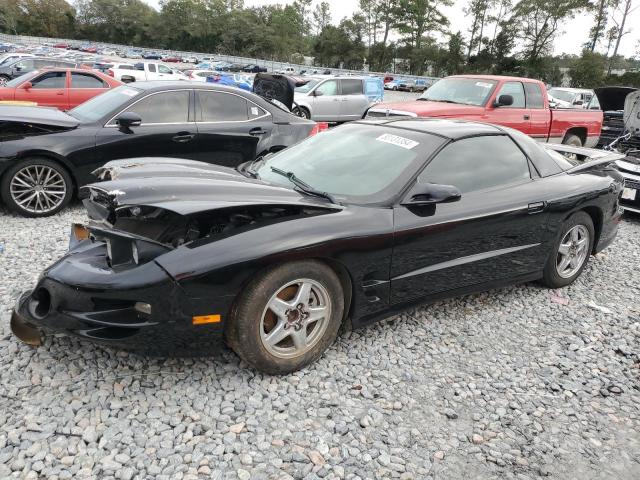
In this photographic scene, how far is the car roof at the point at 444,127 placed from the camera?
351cm

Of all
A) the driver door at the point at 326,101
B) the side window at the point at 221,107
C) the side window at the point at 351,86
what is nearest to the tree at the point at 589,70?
the side window at the point at 351,86

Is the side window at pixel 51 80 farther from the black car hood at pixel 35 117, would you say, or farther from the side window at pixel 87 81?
the black car hood at pixel 35 117

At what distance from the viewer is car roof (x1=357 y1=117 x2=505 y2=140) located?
11.5ft

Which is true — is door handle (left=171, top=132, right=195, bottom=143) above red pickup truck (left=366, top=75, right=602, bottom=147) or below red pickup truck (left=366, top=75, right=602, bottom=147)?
below

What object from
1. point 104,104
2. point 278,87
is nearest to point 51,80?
point 278,87

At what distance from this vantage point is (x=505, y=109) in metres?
8.45

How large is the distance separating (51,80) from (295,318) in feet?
32.6

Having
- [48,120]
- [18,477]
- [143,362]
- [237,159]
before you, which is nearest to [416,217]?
[143,362]

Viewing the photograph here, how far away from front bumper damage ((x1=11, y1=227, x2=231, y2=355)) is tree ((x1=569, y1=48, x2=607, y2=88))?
175 ft

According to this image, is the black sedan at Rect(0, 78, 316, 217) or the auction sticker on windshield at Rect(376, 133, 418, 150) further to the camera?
the black sedan at Rect(0, 78, 316, 217)

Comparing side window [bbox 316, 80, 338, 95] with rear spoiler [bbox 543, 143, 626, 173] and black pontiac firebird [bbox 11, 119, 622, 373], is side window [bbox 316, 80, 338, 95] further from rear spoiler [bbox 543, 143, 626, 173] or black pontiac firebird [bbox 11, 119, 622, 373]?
black pontiac firebird [bbox 11, 119, 622, 373]

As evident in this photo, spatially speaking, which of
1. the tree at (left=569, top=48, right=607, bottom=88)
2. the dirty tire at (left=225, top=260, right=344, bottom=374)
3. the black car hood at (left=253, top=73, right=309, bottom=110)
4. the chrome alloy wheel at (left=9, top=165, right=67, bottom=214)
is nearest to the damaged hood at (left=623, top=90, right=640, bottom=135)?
the black car hood at (left=253, top=73, right=309, bottom=110)

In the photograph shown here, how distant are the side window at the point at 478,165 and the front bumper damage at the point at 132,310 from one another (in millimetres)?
1687

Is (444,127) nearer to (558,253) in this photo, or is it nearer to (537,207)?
(537,207)
